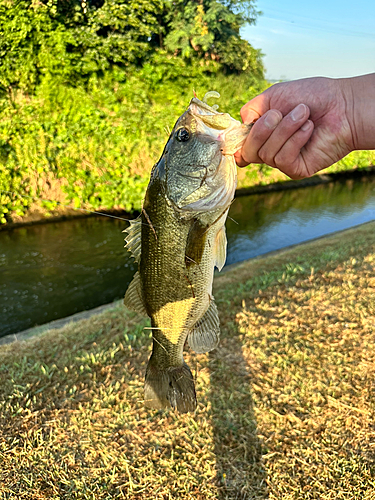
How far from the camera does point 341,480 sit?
2.39 m

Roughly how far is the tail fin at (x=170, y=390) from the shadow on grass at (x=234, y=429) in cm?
93

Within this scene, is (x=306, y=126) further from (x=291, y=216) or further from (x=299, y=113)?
(x=291, y=216)

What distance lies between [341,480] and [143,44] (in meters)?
13.2

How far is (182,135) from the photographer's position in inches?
62.9

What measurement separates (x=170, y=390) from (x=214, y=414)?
119 cm

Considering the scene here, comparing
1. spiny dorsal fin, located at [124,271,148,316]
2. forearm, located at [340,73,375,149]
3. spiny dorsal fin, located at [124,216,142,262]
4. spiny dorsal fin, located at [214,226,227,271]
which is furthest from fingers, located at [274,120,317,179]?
spiny dorsal fin, located at [124,271,148,316]

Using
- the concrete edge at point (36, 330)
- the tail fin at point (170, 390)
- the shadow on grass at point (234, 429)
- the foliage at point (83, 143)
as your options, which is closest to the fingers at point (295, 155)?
the tail fin at point (170, 390)

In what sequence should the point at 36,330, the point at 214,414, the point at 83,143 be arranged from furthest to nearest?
1. the point at 83,143
2. the point at 36,330
3. the point at 214,414

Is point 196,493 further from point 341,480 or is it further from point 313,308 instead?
point 313,308

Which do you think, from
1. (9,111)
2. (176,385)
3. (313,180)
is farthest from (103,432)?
(313,180)

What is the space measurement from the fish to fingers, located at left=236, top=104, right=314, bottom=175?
0.13 meters

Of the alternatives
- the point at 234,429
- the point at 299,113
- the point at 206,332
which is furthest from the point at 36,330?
the point at 299,113

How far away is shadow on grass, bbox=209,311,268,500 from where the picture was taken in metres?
2.41

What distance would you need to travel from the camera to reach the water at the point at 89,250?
6.84 metres
